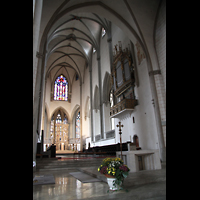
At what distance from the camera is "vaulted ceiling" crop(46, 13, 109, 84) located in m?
15.0

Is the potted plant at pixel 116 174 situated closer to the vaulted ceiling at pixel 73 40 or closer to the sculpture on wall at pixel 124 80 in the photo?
the sculpture on wall at pixel 124 80

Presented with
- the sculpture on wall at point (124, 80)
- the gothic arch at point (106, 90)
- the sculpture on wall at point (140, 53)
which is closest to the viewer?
the sculpture on wall at point (140, 53)

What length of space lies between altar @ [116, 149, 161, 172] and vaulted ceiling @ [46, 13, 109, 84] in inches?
467

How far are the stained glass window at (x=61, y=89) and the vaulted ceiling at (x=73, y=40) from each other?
3.51 feet

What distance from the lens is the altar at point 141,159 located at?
5.83 metres

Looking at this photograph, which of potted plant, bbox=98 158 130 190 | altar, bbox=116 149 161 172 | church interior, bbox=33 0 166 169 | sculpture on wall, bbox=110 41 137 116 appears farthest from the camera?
sculpture on wall, bbox=110 41 137 116

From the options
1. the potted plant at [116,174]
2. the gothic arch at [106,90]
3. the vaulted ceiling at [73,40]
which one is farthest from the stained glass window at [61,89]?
the potted plant at [116,174]

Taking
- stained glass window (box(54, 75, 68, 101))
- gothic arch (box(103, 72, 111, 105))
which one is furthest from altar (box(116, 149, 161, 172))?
stained glass window (box(54, 75, 68, 101))

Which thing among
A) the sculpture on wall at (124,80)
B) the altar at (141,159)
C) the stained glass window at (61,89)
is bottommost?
the altar at (141,159)

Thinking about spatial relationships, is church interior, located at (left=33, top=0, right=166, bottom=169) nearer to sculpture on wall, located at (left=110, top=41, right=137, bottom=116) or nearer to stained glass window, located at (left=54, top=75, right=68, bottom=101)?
sculpture on wall, located at (left=110, top=41, right=137, bottom=116)

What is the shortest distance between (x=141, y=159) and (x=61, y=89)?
2308 cm

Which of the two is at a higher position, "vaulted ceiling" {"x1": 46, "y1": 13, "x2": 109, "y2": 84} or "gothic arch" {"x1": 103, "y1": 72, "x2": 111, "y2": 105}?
"vaulted ceiling" {"x1": 46, "y1": 13, "x2": 109, "y2": 84}
